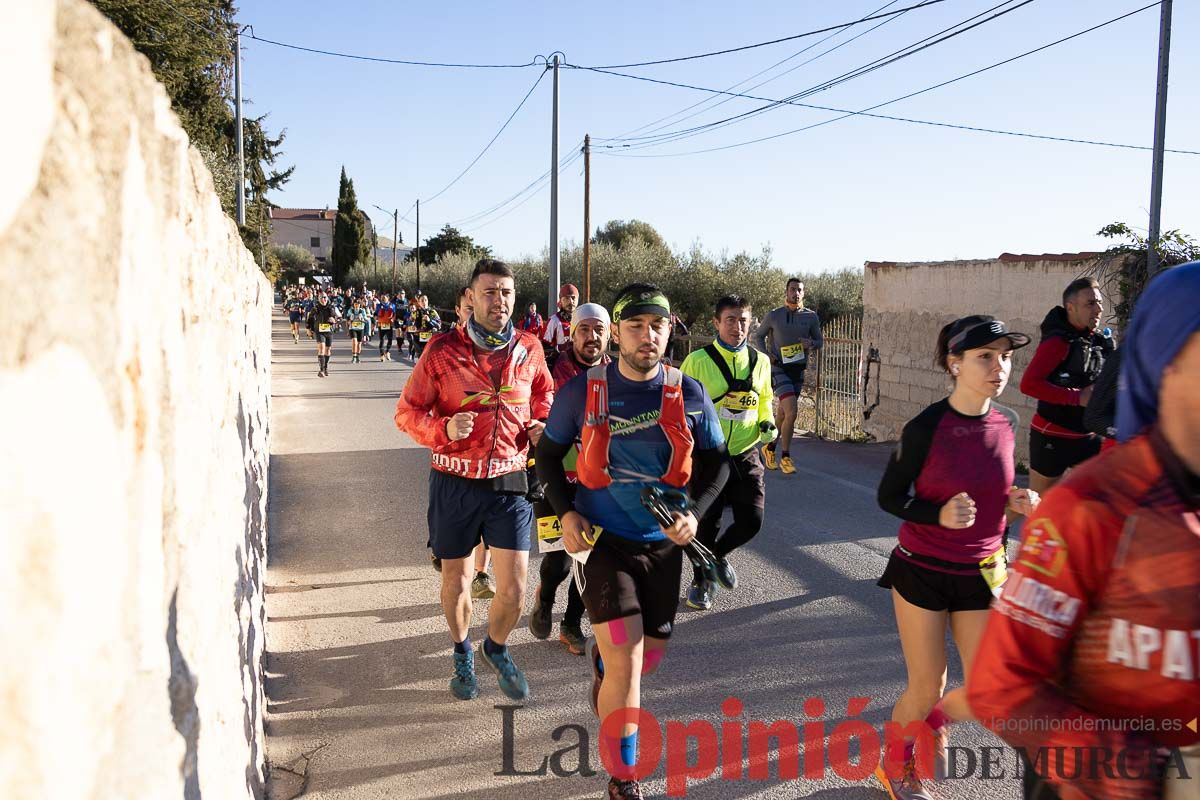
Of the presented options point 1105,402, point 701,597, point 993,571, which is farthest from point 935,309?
point 993,571

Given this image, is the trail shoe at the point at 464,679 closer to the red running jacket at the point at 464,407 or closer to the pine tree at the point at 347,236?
the red running jacket at the point at 464,407

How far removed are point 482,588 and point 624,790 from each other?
9.55ft

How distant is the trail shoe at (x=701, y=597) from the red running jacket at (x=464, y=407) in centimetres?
170

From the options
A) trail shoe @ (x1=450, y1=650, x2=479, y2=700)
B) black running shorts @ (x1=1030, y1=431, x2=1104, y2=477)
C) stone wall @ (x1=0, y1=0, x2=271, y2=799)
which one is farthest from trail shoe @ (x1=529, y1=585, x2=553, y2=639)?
black running shorts @ (x1=1030, y1=431, x2=1104, y2=477)

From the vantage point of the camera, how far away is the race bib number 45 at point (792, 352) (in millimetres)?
10266

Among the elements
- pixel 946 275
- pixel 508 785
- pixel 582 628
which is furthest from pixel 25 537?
pixel 946 275

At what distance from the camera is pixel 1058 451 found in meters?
6.18

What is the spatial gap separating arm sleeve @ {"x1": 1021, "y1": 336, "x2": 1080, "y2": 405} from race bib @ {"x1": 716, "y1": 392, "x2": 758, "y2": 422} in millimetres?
1702

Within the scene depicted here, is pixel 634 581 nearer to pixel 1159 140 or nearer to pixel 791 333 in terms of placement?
pixel 791 333

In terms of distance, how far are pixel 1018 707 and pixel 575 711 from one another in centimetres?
301

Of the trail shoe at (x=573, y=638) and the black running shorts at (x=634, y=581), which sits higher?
the black running shorts at (x=634, y=581)

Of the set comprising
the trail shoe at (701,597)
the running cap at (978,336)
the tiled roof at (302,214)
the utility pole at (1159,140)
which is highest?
the tiled roof at (302,214)

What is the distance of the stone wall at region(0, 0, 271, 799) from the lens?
44.2 inches

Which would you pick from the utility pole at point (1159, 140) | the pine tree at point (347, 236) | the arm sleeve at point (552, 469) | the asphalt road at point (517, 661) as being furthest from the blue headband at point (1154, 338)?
the pine tree at point (347, 236)
